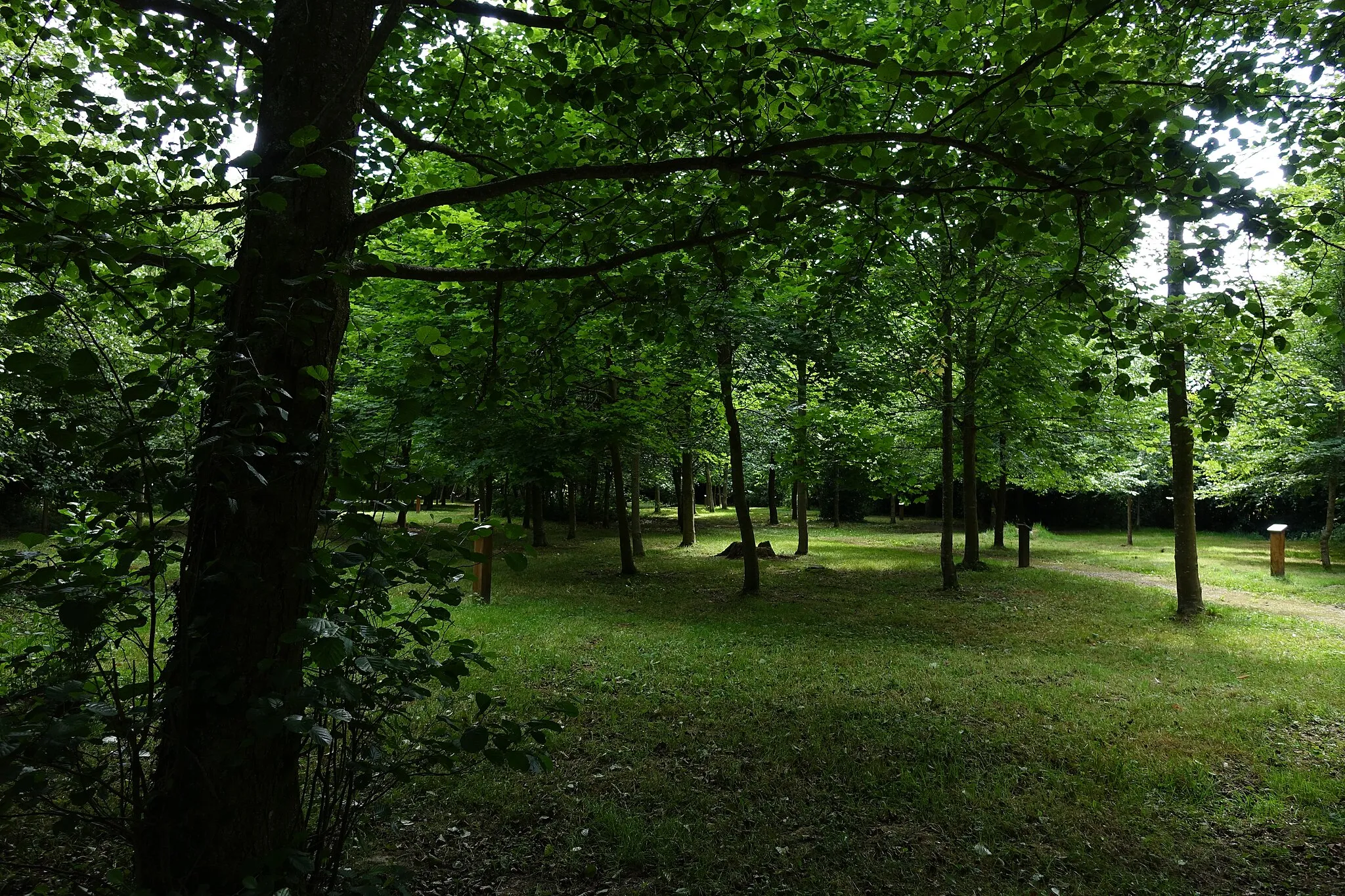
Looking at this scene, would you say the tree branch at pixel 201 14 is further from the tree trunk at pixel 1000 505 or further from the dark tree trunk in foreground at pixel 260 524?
the tree trunk at pixel 1000 505

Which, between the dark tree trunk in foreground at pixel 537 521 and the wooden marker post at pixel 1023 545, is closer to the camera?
the wooden marker post at pixel 1023 545

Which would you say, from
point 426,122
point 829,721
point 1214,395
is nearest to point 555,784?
point 829,721

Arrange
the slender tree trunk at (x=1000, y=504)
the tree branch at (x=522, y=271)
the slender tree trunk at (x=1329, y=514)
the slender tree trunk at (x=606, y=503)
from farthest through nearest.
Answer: the slender tree trunk at (x=606, y=503), the slender tree trunk at (x=1000, y=504), the slender tree trunk at (x=1329, y=514), the tree branch at (x=522, y=271)

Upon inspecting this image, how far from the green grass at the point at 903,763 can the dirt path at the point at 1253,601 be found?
44.6 inches

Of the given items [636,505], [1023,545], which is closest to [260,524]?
[636,505]

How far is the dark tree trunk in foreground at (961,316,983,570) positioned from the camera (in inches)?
437

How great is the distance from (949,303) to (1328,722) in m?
4.78

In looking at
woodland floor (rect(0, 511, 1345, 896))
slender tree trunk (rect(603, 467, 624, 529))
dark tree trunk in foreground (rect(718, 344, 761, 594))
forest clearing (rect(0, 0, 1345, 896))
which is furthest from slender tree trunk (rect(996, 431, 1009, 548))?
slender tree trunk (rect(603, 467, 624, 529))

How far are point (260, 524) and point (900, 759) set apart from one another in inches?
176

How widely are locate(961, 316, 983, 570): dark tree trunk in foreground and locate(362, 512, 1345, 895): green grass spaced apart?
12.3 ft

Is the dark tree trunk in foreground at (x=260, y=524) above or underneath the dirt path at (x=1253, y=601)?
above

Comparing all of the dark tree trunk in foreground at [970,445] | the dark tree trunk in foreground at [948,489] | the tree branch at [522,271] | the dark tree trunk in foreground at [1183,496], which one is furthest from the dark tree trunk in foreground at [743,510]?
the tree branch at [522,271]

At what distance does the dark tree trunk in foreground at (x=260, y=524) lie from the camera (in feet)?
6.77

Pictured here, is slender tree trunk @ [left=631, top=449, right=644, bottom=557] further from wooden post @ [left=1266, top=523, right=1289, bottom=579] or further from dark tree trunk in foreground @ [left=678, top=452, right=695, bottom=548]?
wooden post @ [left=1266, top=523, right=1289, bottom=579]
